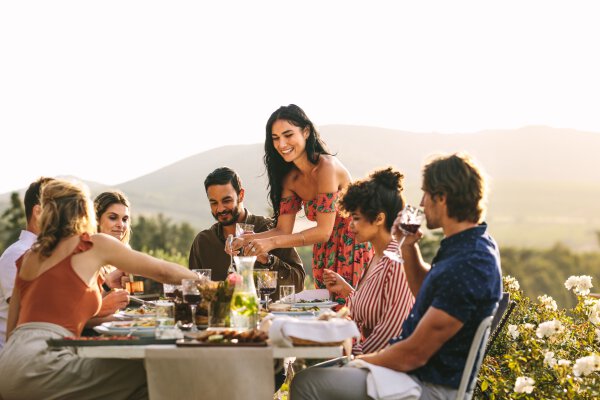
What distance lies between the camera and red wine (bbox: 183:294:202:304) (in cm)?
359

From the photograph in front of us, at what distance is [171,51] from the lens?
17.9 metres

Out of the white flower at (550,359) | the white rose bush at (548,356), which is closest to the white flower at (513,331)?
the white rose bush at (548,356)

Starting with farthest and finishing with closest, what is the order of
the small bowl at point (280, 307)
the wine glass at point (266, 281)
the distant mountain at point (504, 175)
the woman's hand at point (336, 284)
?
the distant mountain at point (504, 175) → the woman's hand at point (336, 284) → the wine glass at point (266, 281) → the small bowl at point (280, 307)

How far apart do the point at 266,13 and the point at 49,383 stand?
36.8 ft

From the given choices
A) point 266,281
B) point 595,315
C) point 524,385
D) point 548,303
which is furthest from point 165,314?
point 548,303

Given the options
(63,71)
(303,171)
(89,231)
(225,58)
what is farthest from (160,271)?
(63,71)

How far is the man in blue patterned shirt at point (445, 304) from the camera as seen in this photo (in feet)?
10.1

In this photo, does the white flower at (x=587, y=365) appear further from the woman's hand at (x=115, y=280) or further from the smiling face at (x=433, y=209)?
the woman's hand at (x=115, y=280)

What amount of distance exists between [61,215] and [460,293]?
167cm

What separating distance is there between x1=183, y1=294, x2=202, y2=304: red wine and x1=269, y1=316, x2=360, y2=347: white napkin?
2.27 ft

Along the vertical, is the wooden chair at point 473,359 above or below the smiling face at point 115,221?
below

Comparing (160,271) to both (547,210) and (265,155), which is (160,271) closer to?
(265,155)

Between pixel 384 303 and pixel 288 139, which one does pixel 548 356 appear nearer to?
pixel 384 303

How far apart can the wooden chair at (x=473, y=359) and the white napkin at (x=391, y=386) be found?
0.52 feet
